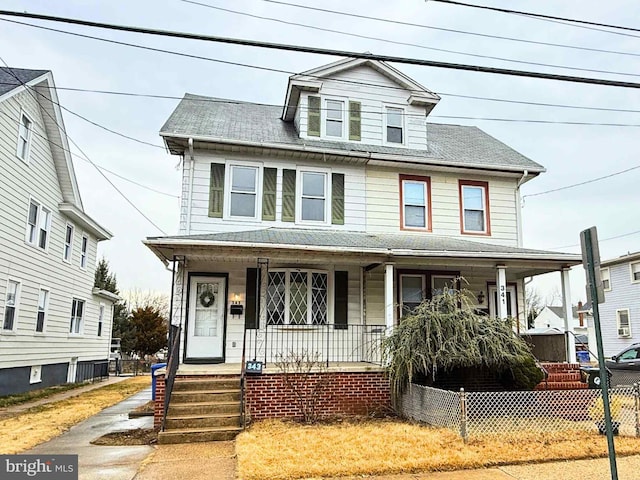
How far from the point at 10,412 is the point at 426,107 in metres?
12.8

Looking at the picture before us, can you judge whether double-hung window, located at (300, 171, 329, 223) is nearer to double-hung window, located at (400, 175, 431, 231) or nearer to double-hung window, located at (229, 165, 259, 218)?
double-hung window, located at (229, 165, 259, 218)

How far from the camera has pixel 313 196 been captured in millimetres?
12133

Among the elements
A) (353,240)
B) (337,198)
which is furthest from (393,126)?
(353,240)

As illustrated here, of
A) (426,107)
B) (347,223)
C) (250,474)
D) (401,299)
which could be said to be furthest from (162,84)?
(250,474)

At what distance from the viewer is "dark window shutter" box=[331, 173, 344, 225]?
12156 millimetres

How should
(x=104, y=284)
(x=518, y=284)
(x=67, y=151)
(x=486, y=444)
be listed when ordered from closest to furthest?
1. (x=486, y=444)
2. (x=518, y=284)
3. (x=67, y=151)
4. (x=104, y=284)

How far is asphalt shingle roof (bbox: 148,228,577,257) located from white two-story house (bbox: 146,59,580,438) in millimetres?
58

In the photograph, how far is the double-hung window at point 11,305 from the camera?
13356mm

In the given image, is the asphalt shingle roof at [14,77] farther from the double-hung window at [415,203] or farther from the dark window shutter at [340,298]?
the double-hung window at [415,203]

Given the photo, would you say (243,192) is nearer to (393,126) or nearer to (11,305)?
(393,126)

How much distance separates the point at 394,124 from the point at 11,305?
11831mm

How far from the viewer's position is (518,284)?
13062 millimetres

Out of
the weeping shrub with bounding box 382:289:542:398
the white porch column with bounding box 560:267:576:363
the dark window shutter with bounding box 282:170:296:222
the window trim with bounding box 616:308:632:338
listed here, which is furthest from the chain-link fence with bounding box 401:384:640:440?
the window trim with bounding box 616:308:632:338

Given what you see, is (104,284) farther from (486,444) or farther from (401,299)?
(486,444)
